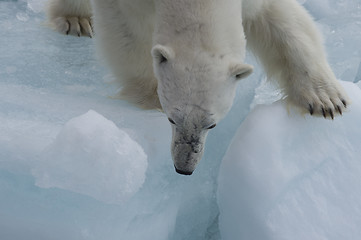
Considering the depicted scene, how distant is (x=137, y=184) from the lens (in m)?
1.66

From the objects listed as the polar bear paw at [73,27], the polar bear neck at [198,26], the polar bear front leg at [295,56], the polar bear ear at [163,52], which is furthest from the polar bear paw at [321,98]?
the polar bear paw at [73,27]

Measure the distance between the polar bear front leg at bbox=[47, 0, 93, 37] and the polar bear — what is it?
82 cm

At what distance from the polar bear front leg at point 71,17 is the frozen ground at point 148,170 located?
59 centimetres

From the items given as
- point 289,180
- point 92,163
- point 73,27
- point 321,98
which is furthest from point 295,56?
point 73,27

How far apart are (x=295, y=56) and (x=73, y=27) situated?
1.33 m

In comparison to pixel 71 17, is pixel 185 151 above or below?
above

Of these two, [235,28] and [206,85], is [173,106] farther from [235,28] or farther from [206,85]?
[235,28]

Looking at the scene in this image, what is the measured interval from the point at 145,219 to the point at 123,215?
0.27 ft

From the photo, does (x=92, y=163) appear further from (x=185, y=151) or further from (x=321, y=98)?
(x=321, y=98)

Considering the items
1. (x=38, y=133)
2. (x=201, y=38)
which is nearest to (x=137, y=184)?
(x=38, y=133)

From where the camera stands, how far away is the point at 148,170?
1805mm

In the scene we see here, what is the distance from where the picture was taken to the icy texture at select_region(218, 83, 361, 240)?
182 cm

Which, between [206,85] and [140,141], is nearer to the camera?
[206,85]

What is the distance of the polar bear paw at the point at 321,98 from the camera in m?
2.12
